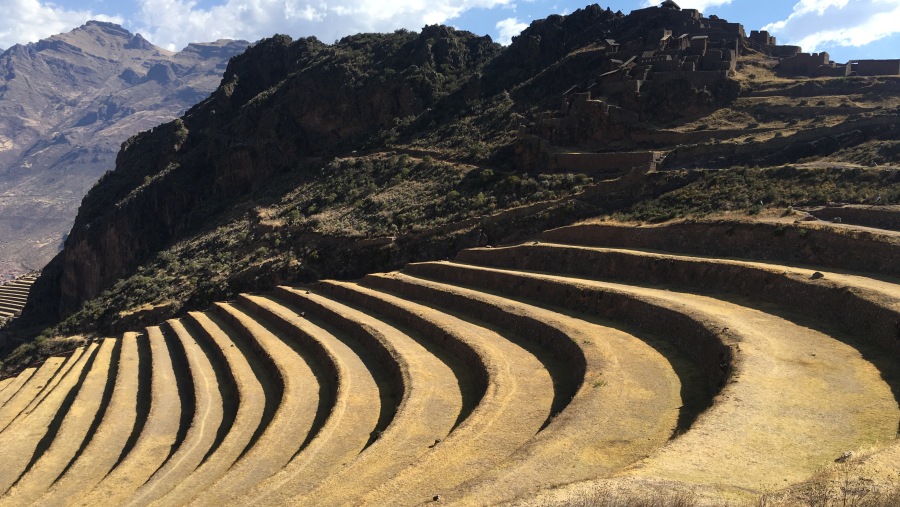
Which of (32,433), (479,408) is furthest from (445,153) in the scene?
(479,408)

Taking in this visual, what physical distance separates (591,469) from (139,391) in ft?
71.2

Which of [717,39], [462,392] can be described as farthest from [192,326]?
[717,39]

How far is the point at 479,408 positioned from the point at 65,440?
53.0ft

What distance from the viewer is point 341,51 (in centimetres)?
7269

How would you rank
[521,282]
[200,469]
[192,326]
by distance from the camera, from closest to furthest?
[200,469], [521,282], [192,326]

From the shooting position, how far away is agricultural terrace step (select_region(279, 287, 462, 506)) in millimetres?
11680

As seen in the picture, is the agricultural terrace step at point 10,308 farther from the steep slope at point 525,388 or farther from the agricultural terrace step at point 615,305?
the agricultural terrace step at point 615,305

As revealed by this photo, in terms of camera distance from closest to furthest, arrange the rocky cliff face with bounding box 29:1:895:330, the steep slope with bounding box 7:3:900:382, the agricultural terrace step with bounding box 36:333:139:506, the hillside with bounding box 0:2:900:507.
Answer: the hillside with bounding box 0:2:900:507
the agricultural terrace step with bounding box 36:333:139:506
the steep slope with bounding box 7:3:900:382
the rocky cliff face with bounding box 29:1:895:330

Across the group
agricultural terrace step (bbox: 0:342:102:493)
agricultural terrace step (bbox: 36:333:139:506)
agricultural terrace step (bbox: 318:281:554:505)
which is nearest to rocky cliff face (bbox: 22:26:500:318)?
agricultural terrace step (bbox: 0:342:102:493)

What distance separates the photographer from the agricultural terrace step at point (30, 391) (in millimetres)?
26875

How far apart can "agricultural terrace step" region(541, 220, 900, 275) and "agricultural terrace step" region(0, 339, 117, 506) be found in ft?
71.7

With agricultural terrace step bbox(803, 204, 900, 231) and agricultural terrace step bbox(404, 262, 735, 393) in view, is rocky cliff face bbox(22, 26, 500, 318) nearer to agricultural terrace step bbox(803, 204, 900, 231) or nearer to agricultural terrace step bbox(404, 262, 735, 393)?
agricultural terrace step bbox(404, 262, 735, 393)

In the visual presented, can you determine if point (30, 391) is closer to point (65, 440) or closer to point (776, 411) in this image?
point (65, 440)

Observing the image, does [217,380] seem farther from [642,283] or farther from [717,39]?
[717,39]
